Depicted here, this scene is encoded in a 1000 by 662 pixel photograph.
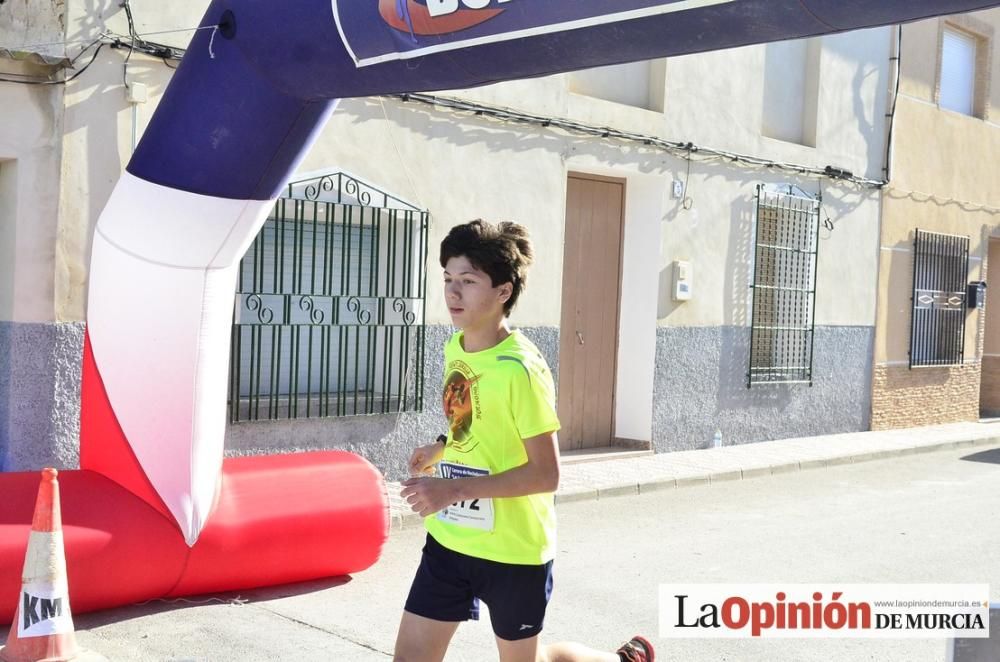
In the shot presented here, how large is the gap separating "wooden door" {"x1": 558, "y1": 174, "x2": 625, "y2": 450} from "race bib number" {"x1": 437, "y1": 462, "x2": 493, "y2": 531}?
25.6 feet

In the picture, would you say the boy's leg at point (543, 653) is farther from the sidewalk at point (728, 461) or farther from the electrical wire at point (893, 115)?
the electrical wire at point (893, 115)

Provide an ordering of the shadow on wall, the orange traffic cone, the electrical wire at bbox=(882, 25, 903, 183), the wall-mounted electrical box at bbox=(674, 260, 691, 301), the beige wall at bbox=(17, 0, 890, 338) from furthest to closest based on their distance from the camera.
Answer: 1. the electrical wire at bbox=(882, 25, 903, 183)
2. the wall-mounted electrical box at bbox=(674, 260, 691, 301)
3. the beige wall at bbox=(17, 0, 890, 338)
4. the shadow on wall
5. the orange traffic cone

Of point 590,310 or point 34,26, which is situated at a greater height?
point 34,26

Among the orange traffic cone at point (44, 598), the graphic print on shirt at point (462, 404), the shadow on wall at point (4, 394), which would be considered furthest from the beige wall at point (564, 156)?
the graphic print on shirt at point (462, 404)

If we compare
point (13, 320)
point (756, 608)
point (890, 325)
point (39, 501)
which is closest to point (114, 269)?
point (39, 501)

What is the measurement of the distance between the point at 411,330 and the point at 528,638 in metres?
6.35

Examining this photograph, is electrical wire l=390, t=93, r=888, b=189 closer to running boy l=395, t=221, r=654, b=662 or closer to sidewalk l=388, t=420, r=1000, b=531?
sidewalk l=388, t=420, r=1000, b=531

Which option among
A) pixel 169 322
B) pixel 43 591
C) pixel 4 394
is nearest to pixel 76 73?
pixel 4 394

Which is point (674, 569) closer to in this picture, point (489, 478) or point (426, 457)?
point (426, 457)

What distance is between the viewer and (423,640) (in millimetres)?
3650

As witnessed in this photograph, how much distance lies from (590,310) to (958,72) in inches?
309

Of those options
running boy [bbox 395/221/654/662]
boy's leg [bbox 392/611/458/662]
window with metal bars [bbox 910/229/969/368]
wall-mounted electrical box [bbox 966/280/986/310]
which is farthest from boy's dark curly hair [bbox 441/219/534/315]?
wall-mounted electrical box [bbox 966/280/986/310]

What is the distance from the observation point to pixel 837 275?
1439 cm

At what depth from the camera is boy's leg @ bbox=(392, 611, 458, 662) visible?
365 centimetres
